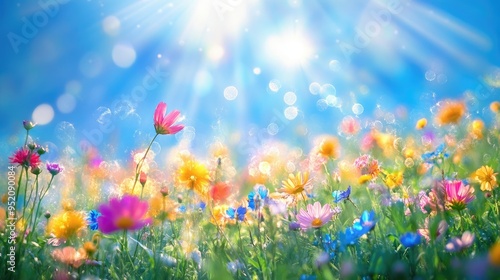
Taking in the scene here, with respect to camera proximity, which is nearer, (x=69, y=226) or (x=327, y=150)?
(x=69, y=226)

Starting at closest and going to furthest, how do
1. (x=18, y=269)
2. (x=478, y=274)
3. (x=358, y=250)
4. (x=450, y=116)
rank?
1. (x=478, y=274)
2. (x=18, y=269)
3. (x=358, y=250)
4. (x=450, y=116)

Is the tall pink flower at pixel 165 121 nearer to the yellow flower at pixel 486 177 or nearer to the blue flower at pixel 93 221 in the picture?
the blue flower at pixel 93 221

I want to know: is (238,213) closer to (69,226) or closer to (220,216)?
(220,216)

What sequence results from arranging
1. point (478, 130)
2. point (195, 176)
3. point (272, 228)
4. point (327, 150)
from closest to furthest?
1. point (272, 228)
2. point (195, 176)
3. point (327, 150)
4. point (478, 130)

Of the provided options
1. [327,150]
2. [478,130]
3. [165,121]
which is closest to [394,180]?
[327,150]

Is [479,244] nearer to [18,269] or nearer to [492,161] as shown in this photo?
[492,161]

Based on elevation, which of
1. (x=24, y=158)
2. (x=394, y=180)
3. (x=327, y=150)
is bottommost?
(x=24, y=158)

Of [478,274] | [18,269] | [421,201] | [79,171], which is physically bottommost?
[478,274]

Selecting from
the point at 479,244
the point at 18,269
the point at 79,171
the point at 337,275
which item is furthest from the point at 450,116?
the point at 79,171
